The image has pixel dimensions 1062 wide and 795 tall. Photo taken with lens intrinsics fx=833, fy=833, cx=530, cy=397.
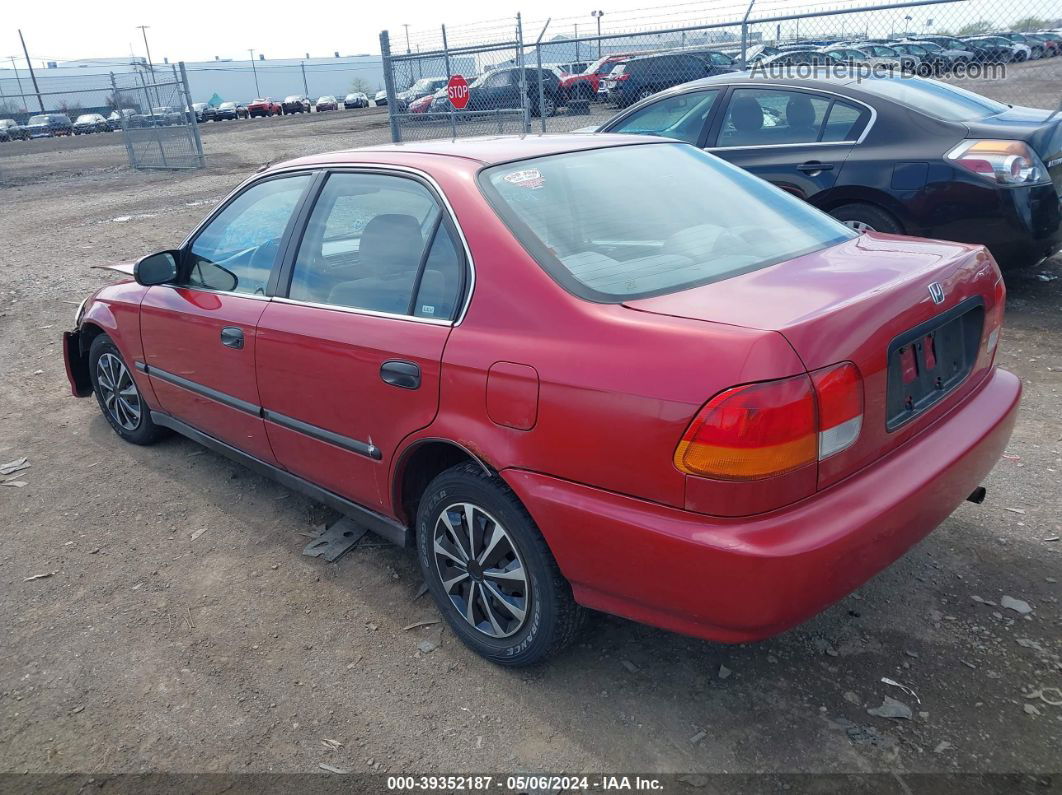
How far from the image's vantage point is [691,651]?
9.32ft

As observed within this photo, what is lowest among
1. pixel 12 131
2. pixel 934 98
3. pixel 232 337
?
pixel 12 131

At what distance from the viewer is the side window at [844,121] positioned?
598 centimetres

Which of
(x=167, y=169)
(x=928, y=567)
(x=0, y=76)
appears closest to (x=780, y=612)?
(x=928, y=567)

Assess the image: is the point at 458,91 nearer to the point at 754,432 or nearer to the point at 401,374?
the point at 401,374

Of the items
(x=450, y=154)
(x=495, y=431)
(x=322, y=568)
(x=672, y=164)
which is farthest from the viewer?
(x=322, y=568)

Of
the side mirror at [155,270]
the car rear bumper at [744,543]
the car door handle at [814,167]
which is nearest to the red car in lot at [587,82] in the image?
the car door handle at [814,167]

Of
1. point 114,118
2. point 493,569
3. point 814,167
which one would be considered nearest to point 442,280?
point 493,569

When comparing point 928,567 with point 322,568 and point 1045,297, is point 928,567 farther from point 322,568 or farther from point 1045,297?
point 1045,297

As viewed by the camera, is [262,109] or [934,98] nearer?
[934,98]

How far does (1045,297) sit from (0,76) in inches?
3100

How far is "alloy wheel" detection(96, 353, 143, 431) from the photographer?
15.6 feet

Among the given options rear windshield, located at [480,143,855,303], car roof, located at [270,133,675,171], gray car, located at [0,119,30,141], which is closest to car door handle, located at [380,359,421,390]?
rear windshield, located at [480,143,855,303]

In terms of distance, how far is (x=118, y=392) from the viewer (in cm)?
485

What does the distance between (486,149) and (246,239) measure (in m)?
1.28
